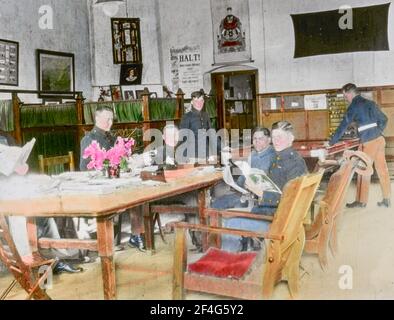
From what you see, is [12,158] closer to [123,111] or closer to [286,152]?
[286,152]

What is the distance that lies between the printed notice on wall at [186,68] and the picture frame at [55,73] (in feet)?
6.46

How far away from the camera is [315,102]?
332 inches

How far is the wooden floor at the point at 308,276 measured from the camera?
3.04m

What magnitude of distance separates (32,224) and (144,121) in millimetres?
3610

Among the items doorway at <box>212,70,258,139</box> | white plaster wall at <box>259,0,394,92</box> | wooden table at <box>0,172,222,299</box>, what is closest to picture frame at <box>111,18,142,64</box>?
doorway at <box>212,70,258,139</box>

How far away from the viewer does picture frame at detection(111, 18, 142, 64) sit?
368 inches

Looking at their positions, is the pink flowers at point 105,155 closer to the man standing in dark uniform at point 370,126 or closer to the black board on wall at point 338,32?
the man standing in dark uniform at point 370,126

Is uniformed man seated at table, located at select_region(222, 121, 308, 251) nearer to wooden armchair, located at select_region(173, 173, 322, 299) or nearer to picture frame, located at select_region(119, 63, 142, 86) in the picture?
wooden armchair, located at select_region(173, 173, 322, 299)

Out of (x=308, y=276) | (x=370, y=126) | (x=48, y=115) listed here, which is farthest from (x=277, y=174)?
(x=48, y=115)

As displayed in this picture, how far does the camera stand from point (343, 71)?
812 centimetres

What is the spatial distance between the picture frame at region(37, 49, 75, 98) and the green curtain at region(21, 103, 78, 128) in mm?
1457

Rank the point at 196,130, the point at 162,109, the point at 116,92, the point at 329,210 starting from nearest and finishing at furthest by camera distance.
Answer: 1. the point at 329,210
2. the point at 196,130
3. the point at 162,109
4. the point at 116,92

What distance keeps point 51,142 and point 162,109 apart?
1.71m

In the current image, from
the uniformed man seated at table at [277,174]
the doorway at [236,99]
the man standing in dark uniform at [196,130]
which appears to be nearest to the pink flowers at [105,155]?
the uniformed man seated at table at [277,174]
